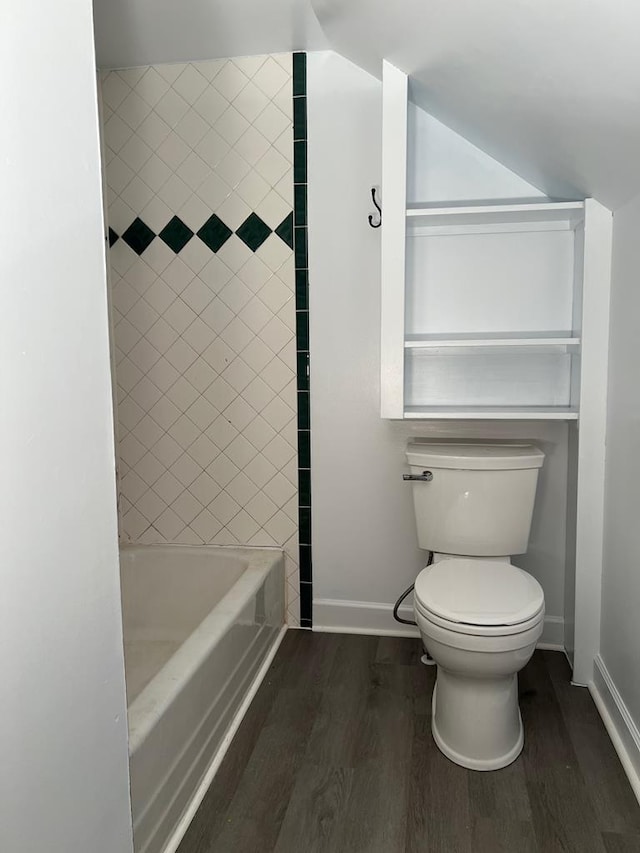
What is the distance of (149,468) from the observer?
108 inches

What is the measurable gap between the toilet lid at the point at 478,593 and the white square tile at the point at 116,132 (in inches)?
79.7

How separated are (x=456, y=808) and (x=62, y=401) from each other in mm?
1483

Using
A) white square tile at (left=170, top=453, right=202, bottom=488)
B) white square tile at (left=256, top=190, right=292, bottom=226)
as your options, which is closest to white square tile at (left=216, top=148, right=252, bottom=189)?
white square tile at (left=256, top=190, right=292, bottom=226)

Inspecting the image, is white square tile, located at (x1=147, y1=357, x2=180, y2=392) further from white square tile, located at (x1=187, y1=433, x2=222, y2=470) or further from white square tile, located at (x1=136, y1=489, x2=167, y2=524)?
white square tile, located at (x1=136, y1=489, x2=167, y2=524)

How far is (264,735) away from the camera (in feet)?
6.48

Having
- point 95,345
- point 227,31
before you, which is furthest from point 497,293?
point 95,345

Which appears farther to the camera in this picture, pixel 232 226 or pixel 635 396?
pixel 232 226

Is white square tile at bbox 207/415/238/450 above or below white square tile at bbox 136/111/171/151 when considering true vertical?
below

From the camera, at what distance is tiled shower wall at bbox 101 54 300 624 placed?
2516 mm

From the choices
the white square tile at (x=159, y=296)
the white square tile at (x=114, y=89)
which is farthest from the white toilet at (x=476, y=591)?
the white square tile at (x=114, y=89)

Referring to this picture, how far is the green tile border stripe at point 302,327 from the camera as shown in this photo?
2451 millimetres

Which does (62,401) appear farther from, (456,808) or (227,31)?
(227,31)

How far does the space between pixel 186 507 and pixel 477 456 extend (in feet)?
4.06

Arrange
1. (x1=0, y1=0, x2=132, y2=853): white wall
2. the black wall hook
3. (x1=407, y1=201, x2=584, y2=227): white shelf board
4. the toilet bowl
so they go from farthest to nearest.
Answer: the black wall hook
(x1=407, y1=201, x2=584, y2=227): white shelf board
the toilet bowl
(x1=0, y1=0, x2=132, y2=853): white wall
